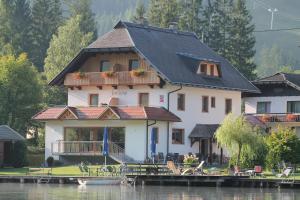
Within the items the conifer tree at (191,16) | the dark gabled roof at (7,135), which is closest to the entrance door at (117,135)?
the dark gabled roof at (7,135)

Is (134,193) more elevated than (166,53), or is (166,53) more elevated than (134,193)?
(166,53)

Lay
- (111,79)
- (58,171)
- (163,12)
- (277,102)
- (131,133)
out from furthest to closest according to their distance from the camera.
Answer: (163,12)
(277,102)
(111,79)
(131,133)
(58,171)

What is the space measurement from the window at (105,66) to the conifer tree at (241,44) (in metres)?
35.2

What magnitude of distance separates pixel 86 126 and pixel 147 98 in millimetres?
4836

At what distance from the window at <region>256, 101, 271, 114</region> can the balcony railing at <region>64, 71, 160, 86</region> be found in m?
15.4

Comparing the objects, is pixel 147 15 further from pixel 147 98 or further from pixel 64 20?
pixel 147 98

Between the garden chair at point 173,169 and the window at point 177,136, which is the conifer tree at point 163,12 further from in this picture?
the garden chair at point 173,169

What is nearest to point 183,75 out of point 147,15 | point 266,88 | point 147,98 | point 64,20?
point 147,98

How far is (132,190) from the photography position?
5347cm

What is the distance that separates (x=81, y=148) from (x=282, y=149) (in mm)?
15697

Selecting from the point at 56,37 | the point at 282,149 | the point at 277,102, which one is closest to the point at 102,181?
the point at 282,149

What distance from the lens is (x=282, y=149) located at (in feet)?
201

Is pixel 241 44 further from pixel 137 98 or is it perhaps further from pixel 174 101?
pixel 137 98

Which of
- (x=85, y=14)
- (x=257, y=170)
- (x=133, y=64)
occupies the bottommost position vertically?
(x=257, y=170)
